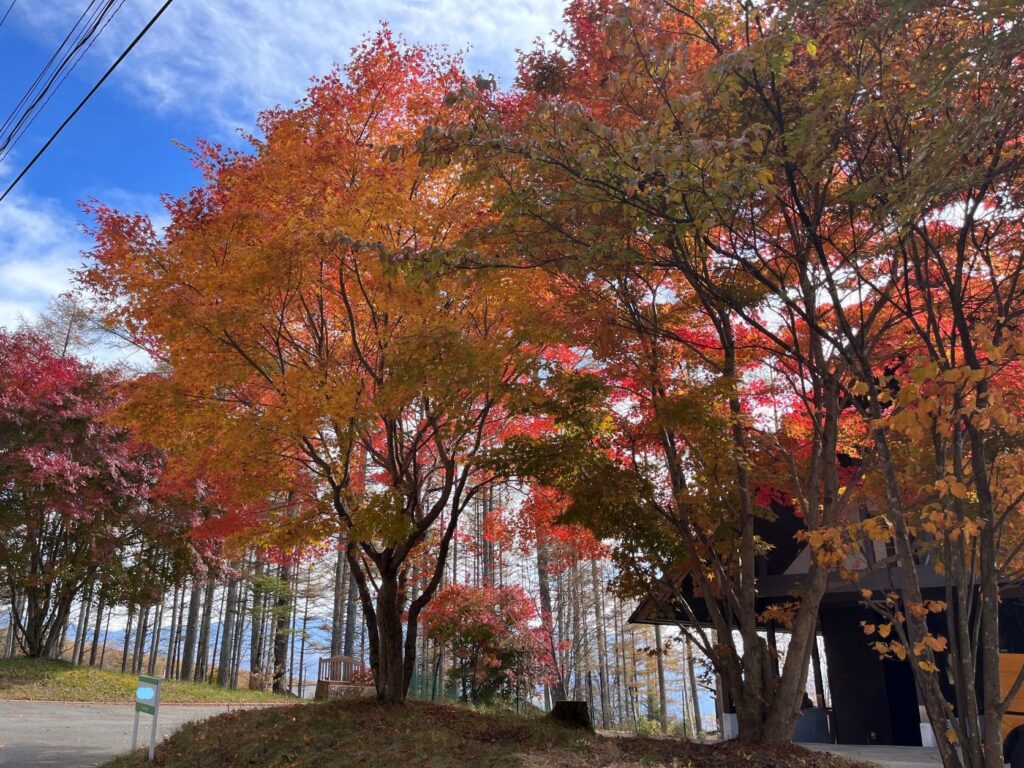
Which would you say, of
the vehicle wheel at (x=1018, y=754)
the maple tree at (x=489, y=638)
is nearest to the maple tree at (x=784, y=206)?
the vehicle wheel at (x=1018, y=754)

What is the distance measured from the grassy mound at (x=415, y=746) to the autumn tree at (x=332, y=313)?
3.75 feet

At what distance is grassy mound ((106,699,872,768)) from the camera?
656 cm

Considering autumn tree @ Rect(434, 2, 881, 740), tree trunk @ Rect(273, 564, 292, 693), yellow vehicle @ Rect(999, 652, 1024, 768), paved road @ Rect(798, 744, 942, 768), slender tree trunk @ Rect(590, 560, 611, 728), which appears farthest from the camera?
slender tree trunk @ Rect(590, 560, 611, 728)

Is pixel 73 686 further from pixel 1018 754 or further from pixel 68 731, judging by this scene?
pixel 1018 754

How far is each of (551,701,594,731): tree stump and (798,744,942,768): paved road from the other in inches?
121

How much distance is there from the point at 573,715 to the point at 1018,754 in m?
5.27

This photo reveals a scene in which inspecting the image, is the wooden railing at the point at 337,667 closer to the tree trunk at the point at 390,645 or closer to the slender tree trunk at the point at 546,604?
the slender tree trunk at the point at 546,604

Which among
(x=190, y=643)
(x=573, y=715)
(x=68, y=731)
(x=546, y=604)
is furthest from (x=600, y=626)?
(x=573, y=715)

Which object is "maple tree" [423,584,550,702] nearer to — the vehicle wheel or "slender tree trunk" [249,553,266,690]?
"slender tree trunk" [249,553,266,690]

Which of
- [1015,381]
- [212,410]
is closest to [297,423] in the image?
[212,410]

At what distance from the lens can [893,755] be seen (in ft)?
35.8

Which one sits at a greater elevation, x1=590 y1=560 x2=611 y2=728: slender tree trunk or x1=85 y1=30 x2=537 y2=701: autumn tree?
x1=85 y1=30 x2=537 y2=701: autumn tree

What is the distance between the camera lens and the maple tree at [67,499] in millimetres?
15398

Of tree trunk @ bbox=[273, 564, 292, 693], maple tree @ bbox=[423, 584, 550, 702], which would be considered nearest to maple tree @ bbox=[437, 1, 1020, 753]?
maple tree @ bbox=[423, 584, 550, 702]
